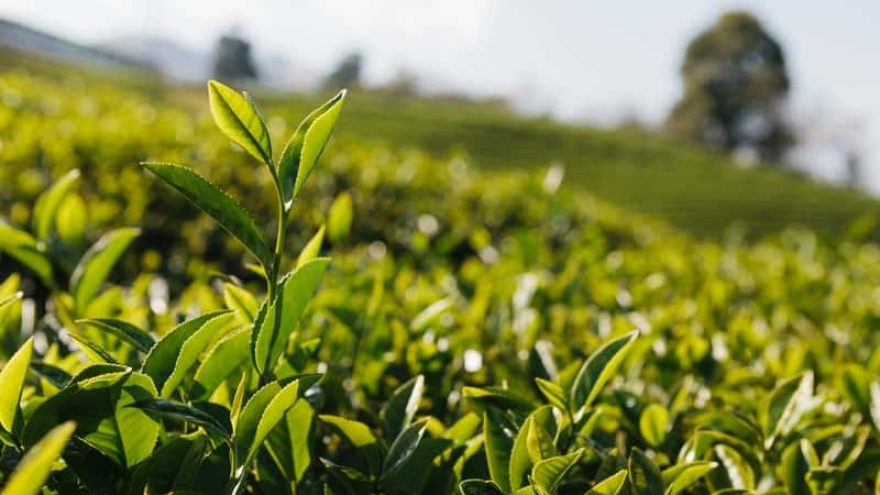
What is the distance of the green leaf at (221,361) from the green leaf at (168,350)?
0.03 meters

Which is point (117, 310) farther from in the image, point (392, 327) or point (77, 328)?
point (392, 327)

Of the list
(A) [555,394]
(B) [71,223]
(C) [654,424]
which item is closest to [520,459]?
Answer: (A) [555,394]

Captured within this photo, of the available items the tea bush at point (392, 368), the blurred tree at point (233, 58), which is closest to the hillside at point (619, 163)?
the blurred tree at point (233, 58)

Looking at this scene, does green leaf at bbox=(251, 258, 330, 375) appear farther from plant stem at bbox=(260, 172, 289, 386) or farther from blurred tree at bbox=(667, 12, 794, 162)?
blurred tree at bbox=(667, 12, 794, 162)

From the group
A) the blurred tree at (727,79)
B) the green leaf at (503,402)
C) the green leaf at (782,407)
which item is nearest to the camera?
the green leaf at (503,402)

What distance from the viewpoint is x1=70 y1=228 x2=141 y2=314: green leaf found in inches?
55.1

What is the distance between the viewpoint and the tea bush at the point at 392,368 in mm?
905

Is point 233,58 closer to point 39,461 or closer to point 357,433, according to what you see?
point 357,433

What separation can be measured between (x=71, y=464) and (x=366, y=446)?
0.30 meters

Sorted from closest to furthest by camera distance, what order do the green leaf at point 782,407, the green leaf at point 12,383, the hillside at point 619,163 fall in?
the green leaf at point 12,383, the green leaf at point 782,407, the hillside at point 619,163

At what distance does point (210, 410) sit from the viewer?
3.03 feet

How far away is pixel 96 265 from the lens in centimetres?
141

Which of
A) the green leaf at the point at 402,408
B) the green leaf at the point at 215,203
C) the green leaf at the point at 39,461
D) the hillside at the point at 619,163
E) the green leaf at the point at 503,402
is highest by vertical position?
the green leaf at the point at 215,203

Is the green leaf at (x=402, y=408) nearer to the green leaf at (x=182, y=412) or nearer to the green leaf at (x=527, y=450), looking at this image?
the green leaf at (x=527, y=450)
